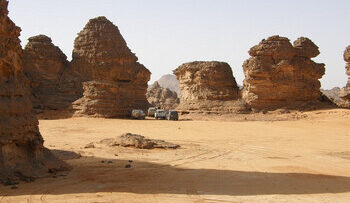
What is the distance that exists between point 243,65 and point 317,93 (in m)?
6.61

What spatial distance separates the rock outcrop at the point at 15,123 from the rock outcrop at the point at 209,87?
25.1 metres

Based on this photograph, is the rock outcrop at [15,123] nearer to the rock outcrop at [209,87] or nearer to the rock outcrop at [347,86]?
the rock outcrop at [209,87]

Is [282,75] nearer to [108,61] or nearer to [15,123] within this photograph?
[108,61]

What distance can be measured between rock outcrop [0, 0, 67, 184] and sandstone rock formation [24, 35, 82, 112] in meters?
25.2

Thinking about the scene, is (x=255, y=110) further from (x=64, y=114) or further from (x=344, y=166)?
(x=344, y=166)

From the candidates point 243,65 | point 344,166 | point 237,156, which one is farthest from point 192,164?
point 243,65

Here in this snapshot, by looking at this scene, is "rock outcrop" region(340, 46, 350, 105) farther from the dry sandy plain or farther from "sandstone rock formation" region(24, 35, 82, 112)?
"sandstone rock formation" region(24, 35, 82, 112)

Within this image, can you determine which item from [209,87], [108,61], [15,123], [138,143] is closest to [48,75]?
[108,61]

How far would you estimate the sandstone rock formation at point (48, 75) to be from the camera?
109ft

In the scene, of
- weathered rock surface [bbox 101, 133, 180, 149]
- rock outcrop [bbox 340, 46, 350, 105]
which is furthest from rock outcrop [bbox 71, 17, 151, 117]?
weathered rock surface [bbox 101, 133, 180, 149]

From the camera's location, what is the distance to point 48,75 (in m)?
35.6

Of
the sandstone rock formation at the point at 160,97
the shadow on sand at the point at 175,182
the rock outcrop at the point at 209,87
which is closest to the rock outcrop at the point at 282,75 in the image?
the rock outcrop at the point at 209,87

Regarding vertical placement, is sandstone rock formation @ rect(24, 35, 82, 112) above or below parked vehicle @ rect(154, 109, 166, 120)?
above

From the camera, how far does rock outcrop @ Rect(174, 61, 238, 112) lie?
108ft
